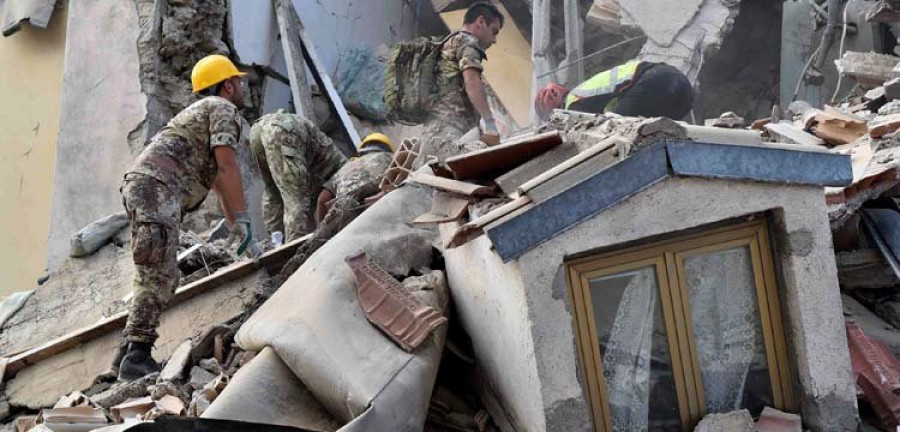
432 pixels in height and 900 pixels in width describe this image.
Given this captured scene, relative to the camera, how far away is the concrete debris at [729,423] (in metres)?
3.71

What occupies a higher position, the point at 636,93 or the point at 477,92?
the point at 477,92

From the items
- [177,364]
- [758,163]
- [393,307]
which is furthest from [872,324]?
[177,364]

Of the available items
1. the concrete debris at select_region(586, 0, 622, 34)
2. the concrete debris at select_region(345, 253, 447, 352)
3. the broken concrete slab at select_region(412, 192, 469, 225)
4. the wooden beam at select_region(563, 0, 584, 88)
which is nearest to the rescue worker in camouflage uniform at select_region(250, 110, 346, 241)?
the concrete debris at select_region(345, 253, 447, 352)

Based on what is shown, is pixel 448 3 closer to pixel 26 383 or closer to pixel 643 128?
pixel 26 383

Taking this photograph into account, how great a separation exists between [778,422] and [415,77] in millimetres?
4651

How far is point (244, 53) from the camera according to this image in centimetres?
987

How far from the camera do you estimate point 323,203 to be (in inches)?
260

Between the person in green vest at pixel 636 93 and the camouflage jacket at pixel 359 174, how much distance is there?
6.31ft

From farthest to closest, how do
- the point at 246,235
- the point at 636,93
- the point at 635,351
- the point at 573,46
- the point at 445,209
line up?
the point at 573,46, the point at 636,93, the point at 246,235, the point at 445,209, the point at 635,351

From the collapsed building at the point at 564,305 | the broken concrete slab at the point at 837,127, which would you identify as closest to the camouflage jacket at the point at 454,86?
the collapsed building at the point at 564,305

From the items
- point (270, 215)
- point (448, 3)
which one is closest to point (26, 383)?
point (270, 215)

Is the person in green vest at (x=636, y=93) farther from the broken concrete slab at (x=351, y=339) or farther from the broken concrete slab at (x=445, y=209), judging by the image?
the broken concrete slab at (x=445, y=209)

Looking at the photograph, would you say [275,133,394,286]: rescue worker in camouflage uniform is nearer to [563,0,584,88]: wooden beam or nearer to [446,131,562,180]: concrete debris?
[446,131,562,180]: concrete debris

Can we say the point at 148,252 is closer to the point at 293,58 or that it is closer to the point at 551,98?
the point at 551,98
